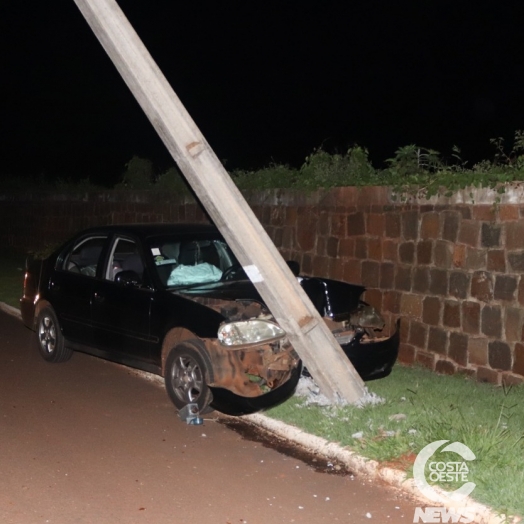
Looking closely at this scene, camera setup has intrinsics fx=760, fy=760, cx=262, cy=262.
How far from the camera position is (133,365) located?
304 inches

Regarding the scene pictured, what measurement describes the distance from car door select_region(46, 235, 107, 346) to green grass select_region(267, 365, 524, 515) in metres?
2.69

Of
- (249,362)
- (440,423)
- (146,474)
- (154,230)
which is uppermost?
(154,230)

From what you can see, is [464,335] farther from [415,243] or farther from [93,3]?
[93,3]

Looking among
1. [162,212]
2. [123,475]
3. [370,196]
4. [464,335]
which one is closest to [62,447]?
[123,475]

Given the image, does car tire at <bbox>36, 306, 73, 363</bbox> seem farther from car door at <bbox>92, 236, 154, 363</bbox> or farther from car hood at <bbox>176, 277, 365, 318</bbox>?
car hood at <bbox>176, 277, 365, 318</bbox>

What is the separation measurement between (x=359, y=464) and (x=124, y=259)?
410cm

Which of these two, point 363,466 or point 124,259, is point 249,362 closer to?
point 363,466

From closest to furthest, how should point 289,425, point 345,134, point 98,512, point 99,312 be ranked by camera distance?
point 98,512
point 289,425
point 99,312
point 345,134

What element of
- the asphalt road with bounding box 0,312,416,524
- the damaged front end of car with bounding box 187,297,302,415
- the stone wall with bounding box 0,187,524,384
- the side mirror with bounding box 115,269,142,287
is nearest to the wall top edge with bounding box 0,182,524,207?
the stone wall with bounding box 0,187,524,384

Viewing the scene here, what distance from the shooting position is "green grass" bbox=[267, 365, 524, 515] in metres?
5.04

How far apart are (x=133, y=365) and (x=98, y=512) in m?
2.91

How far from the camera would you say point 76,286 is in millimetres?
8586

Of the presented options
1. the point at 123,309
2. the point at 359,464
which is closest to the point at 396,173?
the point at 123,309

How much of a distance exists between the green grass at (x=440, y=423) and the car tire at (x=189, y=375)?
2.16 feet
